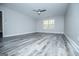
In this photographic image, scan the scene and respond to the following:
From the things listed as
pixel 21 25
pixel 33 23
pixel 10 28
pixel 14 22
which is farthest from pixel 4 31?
pixel 33 23

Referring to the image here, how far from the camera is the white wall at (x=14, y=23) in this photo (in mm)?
6721

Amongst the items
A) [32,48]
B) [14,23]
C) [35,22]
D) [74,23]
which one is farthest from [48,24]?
[32,48]

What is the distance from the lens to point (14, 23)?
304 inches

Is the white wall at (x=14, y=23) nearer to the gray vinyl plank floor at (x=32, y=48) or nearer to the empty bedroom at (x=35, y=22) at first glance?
the empty bedroom at (x=35, y=22)

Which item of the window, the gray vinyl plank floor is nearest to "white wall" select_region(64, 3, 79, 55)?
the gray vinyl plank floor

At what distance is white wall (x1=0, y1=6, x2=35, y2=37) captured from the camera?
265 inches

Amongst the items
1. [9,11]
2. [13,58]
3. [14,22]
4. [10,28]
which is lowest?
[13,58]

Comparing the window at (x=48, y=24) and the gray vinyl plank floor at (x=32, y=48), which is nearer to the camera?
the gray vinyl plank floor at (x=32, y=48)

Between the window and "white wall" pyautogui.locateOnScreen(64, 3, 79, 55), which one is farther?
the window

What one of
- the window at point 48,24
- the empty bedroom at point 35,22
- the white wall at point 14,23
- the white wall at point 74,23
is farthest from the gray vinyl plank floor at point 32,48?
the window at point 48,24

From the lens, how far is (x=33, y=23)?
1132 centimetres

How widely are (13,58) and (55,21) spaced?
9.59 metres

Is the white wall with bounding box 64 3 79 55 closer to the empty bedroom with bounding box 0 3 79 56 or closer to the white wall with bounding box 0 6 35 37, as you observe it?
the empty bedroom with bounding box 0 3 79 56

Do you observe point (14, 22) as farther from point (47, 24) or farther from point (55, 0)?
point (55, 0)
